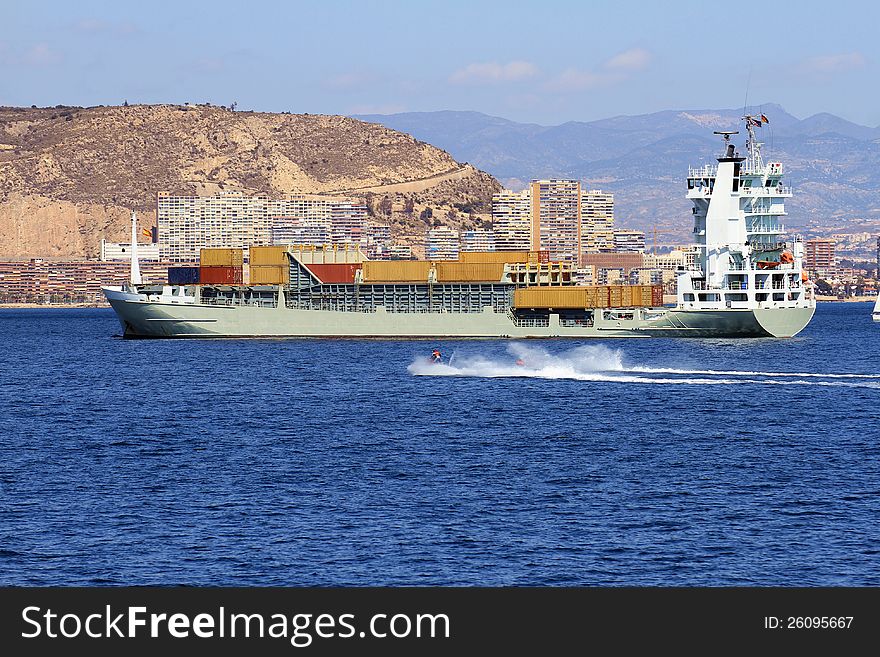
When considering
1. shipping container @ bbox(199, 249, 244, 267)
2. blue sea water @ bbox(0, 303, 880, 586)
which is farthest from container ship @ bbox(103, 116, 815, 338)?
blue sea water @ bbox(0, 303, 880, 586)

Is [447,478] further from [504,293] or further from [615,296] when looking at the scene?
[504,293]

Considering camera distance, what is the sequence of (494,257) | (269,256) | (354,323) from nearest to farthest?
(354,323) → (269,256) → (494,257)

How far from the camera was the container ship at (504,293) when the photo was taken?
135 metres

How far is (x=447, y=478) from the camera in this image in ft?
171

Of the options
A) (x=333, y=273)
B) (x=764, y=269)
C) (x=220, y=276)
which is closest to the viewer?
(x=764, y=269)

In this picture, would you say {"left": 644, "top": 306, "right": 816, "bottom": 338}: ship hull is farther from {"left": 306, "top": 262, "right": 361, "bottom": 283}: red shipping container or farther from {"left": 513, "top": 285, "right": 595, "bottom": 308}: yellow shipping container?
{"left": 306, "top": 262, "right": 361, "bottom": 283}: red shipping container

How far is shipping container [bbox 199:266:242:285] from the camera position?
150 meters

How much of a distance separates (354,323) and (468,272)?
12.9 metres

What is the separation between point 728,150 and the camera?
13462 cm

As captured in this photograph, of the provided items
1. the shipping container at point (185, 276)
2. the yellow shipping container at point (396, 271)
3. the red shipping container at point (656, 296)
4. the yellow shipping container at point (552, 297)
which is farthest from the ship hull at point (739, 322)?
the shipping container at point (185, 276)

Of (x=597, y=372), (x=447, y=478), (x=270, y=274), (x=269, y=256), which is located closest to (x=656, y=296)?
(x=270, y=274)

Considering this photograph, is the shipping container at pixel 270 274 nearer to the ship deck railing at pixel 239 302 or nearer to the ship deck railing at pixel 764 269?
the ship deck railing at pixel 239 302

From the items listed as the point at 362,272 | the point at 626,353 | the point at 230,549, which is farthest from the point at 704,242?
the point at 230,549

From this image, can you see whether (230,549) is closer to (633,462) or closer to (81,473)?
(81,473)
